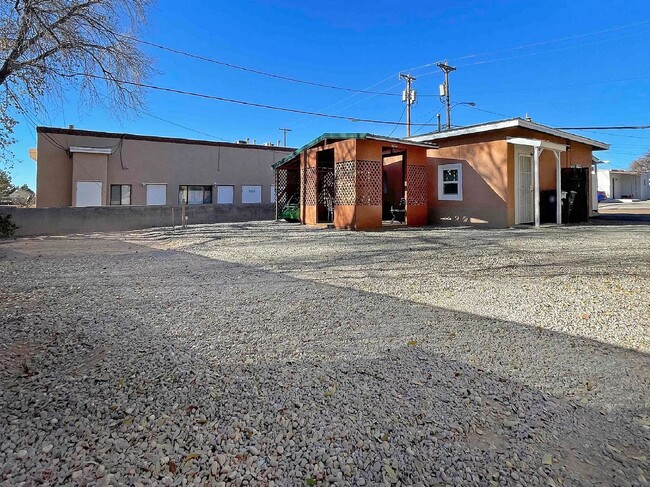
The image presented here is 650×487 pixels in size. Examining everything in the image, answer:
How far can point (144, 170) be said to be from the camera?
21328 mm

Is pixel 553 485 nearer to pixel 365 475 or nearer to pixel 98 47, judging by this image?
pixel 365 475

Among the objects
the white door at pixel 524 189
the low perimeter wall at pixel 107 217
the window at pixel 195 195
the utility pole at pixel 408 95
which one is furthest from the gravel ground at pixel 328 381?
the utility pole at pixel 408 95

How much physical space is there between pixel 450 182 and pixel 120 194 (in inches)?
654

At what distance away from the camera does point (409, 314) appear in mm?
3939

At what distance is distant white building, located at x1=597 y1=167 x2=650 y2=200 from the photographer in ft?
141

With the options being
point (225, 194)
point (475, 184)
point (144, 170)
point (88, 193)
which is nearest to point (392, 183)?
point (475, 184)

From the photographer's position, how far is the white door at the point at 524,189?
42.5 feet

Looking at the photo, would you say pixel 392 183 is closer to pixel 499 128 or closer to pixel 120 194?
pixel 499 128

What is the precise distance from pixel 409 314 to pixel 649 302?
2629 mm

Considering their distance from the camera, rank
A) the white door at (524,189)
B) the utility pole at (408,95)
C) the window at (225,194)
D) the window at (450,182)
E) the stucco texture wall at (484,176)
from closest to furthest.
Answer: the stucco texture wall at (484,176) → the white door at (524,189) → the window at (450,182) → the window at (225,194) → the utility pole at (408,95)

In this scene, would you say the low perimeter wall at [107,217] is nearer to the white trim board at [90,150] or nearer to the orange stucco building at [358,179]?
the orange stucco building at [358,179]

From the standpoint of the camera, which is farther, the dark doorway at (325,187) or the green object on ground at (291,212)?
the green object on ground at (291,212)

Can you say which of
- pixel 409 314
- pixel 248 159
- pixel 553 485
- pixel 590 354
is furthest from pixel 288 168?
pixel 553 485

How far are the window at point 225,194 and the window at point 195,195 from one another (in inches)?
20.4
